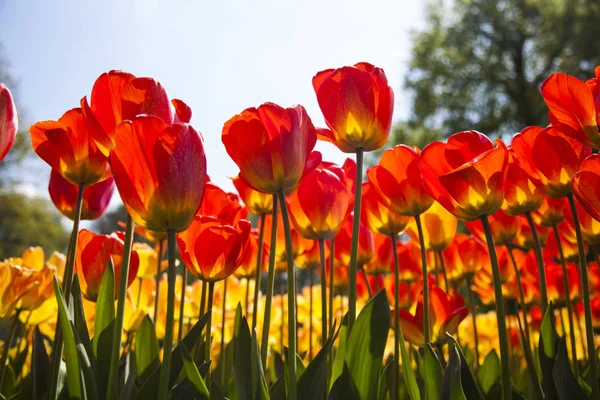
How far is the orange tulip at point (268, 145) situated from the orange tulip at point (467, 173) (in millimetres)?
226

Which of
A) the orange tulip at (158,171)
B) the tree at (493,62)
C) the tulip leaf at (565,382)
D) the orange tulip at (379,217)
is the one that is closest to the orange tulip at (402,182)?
the orange tulip at (379,217)

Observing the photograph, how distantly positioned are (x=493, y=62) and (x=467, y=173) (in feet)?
53.0

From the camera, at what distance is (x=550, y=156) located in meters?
0.91

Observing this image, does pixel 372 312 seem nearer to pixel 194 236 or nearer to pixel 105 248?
pixel 194 236

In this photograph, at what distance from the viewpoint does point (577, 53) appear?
14203 mm

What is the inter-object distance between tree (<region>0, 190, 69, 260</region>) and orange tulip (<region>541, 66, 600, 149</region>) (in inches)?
824

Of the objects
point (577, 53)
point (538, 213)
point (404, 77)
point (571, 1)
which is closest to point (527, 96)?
point (577, 53)

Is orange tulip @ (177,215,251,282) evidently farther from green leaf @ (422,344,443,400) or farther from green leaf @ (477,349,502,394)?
green leaf @ (477,349,502,394)

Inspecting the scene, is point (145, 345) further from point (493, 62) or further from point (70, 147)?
point (493, 62)

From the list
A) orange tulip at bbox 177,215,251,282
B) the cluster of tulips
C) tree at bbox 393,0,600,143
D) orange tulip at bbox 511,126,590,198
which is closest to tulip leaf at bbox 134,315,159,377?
the cluster of tulips

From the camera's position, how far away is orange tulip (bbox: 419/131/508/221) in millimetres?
745

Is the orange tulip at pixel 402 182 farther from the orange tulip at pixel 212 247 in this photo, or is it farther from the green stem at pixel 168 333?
the green stem at pixel 168 333

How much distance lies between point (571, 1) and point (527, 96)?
290cm

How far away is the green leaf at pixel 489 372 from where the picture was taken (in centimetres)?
104
